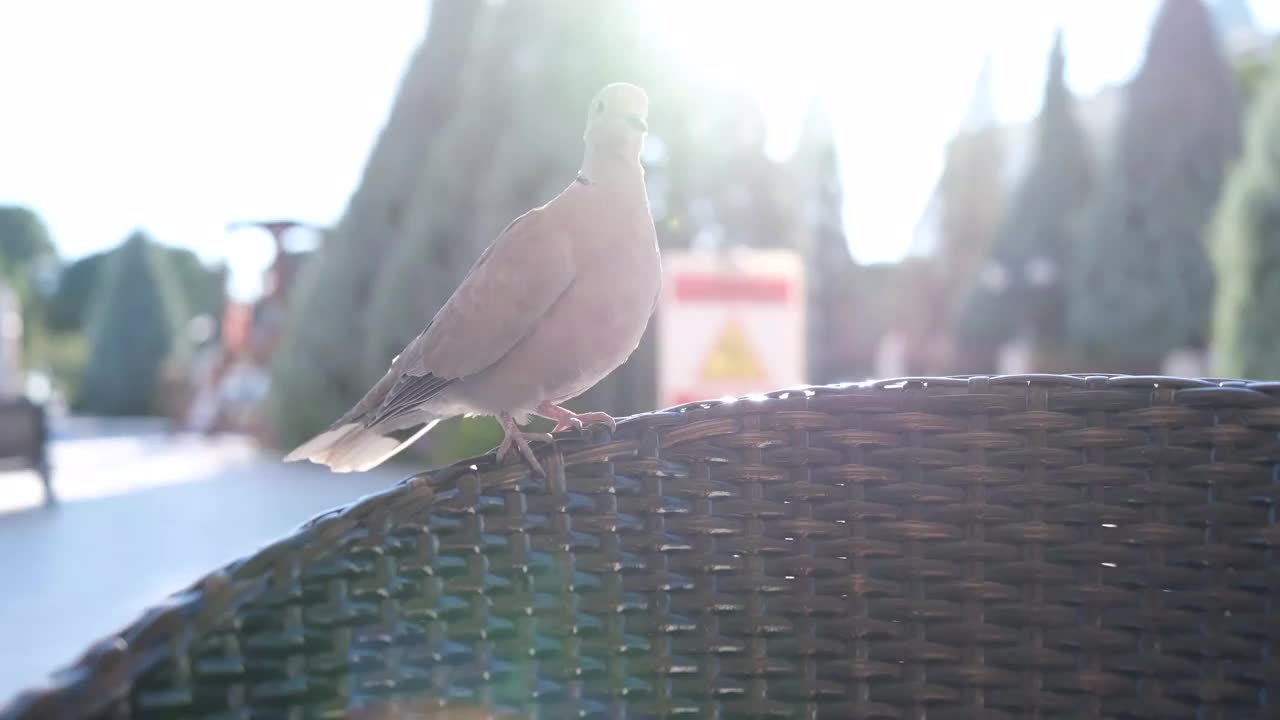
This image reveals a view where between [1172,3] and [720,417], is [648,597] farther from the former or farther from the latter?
[1172,3]

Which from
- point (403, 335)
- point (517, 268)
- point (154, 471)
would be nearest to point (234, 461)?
point (154, 471)

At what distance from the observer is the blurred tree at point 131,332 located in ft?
67.2

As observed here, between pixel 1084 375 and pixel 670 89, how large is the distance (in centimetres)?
686

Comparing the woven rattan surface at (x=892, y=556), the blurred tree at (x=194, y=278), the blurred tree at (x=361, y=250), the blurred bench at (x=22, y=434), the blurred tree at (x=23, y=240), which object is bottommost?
the woven rattan surface at (x=892, y=556)

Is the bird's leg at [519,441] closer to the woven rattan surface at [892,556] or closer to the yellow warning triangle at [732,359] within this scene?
the woven rattan surface at [892,556]

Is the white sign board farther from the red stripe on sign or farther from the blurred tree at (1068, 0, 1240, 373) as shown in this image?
the blurred tree at (1068, 0, 1240, 373)

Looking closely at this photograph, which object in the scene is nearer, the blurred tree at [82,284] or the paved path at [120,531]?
the paved path at [120,531]

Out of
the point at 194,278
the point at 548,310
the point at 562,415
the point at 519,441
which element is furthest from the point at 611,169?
the point at 194,278

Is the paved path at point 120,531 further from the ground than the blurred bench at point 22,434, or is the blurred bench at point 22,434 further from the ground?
the blurred bench at point 22,434

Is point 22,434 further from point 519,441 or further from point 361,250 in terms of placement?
point 519,441

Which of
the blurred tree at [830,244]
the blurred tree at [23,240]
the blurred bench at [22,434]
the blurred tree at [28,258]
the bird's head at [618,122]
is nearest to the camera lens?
the bird's head at [618,122]

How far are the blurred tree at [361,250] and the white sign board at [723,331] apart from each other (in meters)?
6.04

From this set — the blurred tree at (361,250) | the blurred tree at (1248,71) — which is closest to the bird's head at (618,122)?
the blurred tree at (361,250)

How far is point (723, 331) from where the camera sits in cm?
466
